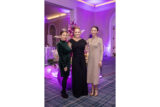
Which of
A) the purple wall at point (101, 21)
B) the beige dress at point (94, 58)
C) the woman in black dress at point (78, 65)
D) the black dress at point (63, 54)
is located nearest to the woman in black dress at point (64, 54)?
the black dress at point (63, 54)

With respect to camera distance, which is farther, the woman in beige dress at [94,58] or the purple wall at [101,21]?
the purple wall at [101,21]

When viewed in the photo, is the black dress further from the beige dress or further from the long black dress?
the beige dress

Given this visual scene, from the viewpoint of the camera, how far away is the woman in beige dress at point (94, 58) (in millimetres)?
2402

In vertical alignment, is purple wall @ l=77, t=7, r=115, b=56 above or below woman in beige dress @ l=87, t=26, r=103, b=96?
above

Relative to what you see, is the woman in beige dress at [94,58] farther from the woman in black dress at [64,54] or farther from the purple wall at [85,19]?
the purple wall at [85,19]

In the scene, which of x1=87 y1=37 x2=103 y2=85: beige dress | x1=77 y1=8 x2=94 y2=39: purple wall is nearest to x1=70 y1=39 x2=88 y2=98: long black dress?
x1=87 y1=37 x2=103 y2=85: beige dress

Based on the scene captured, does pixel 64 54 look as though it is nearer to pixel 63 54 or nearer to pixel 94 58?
pixel 63 54

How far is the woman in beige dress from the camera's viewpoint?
240cm

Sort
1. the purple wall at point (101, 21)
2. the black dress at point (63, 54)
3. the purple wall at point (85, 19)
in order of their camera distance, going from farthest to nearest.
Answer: the purple wall at point (101, 21), the purple wall at point (85, 19), the black dress at point (63, 54)
